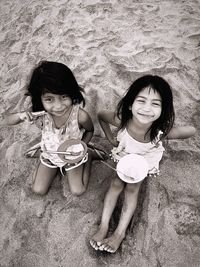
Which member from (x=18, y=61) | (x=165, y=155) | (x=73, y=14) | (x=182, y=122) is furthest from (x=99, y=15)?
(x=165, y=155)

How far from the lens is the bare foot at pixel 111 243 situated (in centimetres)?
160

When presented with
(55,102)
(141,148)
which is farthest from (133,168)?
(55,102)

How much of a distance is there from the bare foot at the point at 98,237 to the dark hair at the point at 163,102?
1.82 feet

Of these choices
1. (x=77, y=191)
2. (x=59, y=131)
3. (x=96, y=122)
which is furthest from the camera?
(x=96, y=122)

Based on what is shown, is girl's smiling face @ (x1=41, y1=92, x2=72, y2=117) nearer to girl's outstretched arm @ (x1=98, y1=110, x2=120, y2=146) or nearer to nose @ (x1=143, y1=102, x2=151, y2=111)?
girl's outstretched arm @ (x1=98, y1=110, x2=120, y2=146)

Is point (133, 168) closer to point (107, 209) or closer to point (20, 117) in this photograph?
point (107, 209)

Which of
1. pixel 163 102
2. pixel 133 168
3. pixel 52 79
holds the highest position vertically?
pixel 52 79

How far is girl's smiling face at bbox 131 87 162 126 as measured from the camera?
1470mm

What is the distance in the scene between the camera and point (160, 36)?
2551 mm

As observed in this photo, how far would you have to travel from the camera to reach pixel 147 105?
1.47m

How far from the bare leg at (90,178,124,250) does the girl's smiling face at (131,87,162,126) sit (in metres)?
0.43

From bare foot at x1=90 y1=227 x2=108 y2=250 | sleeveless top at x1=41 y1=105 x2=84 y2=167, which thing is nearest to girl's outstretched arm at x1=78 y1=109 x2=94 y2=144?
sleeveless top at x1=41 y1=105 x2=84 y2=167

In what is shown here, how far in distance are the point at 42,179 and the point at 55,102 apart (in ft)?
1.81

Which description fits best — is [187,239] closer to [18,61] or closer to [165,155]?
[165,155]
